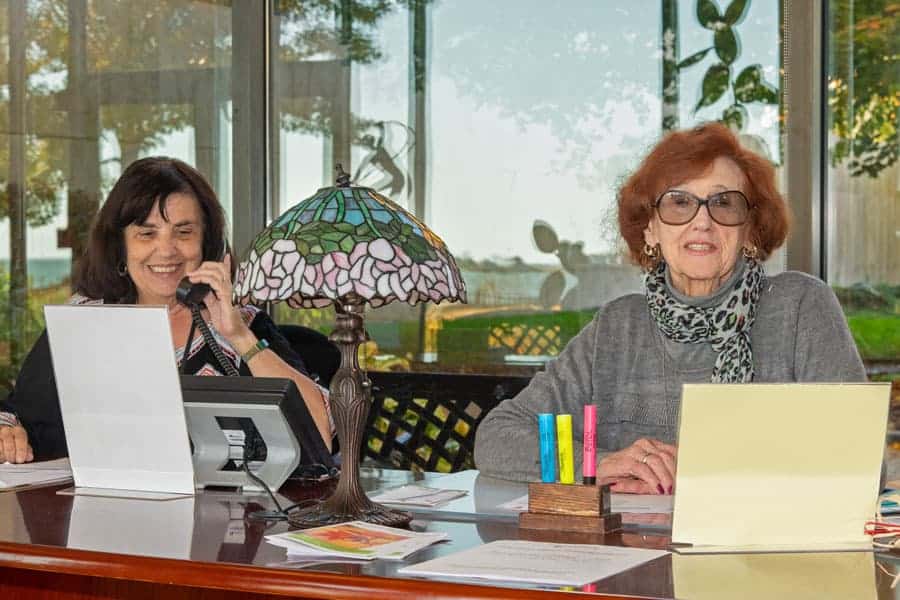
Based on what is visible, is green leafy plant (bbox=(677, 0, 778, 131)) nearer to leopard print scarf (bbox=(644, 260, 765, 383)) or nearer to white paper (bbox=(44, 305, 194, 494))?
leopard print scarf (bbox=(644, 260, 765, 383))

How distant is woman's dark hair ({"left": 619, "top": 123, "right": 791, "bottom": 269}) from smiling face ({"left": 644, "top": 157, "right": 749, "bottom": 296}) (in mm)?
20

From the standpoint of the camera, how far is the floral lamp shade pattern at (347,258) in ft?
6.82

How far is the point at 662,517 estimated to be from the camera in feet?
7.27

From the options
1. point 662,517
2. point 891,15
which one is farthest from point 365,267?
point 891,15

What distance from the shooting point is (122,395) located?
2422 mm

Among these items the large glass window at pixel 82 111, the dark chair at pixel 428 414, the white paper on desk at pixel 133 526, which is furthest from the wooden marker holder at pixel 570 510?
the large glass window at pixel 82 111

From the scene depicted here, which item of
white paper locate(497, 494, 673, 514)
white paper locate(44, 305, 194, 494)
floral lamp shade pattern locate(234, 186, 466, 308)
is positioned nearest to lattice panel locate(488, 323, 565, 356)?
white paper locate(497, 494, 673, 514)

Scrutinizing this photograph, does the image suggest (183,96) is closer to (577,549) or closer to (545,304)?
(545,304)

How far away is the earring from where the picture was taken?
10.1 feet

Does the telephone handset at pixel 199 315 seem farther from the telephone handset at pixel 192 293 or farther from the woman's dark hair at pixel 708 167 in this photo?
the woman's dark hair at pixel 708 167

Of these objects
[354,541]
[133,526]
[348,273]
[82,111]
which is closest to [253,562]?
[354,541]

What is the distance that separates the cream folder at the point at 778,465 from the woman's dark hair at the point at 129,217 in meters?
1.86

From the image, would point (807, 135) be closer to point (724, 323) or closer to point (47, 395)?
point (724, 323)

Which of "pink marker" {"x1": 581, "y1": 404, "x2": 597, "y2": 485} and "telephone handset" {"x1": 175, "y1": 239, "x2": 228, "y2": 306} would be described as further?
"telephone handset" {"x1": 175, "y1": 239, "x2": 228, "y2": 306}
